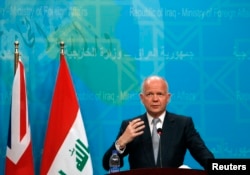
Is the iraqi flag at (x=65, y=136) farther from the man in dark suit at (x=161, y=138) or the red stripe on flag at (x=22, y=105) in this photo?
the man in dark suit at (x=161, y=138)

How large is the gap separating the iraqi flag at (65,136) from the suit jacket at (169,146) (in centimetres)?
83

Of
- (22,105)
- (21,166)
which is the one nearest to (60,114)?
(22,105)

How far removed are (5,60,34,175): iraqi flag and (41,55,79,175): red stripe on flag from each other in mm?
157

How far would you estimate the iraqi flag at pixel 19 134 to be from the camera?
366cm

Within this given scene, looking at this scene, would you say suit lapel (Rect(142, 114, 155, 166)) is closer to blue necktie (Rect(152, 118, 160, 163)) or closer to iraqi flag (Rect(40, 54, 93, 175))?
blue necktie (Rect(152, 118, 160, 163))

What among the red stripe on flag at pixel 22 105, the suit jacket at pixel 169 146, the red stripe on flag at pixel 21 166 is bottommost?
the red stripe on flag at pixel 21 166

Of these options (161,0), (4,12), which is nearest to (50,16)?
(4,12)

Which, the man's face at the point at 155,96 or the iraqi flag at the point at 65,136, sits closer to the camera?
the man's face at the point at 155,96

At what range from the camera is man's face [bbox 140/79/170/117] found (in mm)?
2852

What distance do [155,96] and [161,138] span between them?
11.3 inches

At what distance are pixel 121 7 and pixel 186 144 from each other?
168cm

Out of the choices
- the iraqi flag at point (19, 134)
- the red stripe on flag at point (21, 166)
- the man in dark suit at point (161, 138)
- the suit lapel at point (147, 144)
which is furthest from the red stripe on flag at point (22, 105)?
the suit lapel at point (147, 144)

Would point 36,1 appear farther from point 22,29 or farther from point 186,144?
point 186,144

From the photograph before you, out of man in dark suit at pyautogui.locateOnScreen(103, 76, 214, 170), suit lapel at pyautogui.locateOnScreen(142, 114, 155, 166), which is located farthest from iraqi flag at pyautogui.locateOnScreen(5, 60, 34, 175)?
suit lapel at pyautogui.locateOnScreen(142, 114, 155, 166)
